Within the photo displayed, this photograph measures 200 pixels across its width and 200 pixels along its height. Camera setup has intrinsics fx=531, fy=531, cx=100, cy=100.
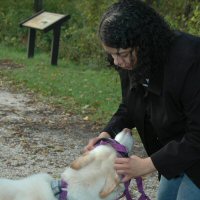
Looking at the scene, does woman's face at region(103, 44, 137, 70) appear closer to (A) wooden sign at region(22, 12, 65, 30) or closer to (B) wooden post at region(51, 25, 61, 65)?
(B) wooden post at region(51, 25, 61, 65)

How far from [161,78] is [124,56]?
23 cm

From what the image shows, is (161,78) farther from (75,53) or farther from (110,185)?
(75,53)

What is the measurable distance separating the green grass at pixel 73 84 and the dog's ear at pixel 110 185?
411 cm

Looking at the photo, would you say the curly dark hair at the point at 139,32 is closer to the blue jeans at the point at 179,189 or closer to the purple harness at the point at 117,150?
the purple harness at the point at 117,150

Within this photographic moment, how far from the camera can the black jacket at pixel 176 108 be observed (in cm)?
256

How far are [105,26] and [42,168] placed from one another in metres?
2.95

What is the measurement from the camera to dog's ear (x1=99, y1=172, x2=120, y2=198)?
2.75m

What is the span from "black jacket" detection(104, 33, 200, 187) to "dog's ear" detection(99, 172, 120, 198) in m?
0.24

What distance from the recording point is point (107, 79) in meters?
9.91

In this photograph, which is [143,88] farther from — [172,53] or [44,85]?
[44,85]

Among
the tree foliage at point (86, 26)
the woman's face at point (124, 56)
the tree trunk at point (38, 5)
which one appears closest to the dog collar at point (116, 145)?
the woman's face at point (124, 56)

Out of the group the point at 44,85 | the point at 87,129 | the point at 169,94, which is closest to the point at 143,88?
the point at 169,94

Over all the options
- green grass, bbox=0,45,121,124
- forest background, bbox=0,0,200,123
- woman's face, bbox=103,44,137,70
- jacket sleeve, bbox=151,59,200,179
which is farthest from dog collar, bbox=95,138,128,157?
forest background, bbox=0,0,200,123

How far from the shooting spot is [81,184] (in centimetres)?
279
